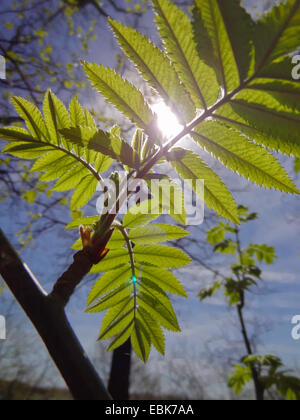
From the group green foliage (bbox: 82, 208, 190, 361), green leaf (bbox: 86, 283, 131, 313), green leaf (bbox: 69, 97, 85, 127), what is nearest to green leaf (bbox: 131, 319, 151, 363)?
green foliage (bbox: 82, 208, 190, 361)

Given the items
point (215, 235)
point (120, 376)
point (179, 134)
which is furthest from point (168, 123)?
point (120, 376)

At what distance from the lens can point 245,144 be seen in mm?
745

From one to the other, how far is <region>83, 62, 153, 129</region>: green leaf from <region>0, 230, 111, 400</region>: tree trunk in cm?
50

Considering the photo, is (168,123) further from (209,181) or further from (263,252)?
(263,252)

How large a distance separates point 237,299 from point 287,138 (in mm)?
5372

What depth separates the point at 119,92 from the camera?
74cm

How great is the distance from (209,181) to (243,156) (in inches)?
4.8

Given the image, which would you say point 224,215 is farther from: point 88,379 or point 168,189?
point 88,379

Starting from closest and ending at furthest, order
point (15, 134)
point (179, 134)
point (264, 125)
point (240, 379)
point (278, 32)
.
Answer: point (278, 32) → point (264, 125) → point (179, 134) → point (15, 134) → point (240, 379)

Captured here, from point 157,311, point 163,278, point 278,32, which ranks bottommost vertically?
point 157,311

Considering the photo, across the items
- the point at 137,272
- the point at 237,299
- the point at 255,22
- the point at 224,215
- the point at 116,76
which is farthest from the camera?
the point at 237,299

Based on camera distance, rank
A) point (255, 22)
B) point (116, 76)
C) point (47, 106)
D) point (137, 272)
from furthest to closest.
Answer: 1. point (137, 272)
2. point (47, 106)
3. point (116, 76)
4. point (255, 22)

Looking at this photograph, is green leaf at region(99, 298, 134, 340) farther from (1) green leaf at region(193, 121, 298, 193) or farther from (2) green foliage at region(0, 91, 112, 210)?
(1) green leaf at region(193, 121, 298, 193)
